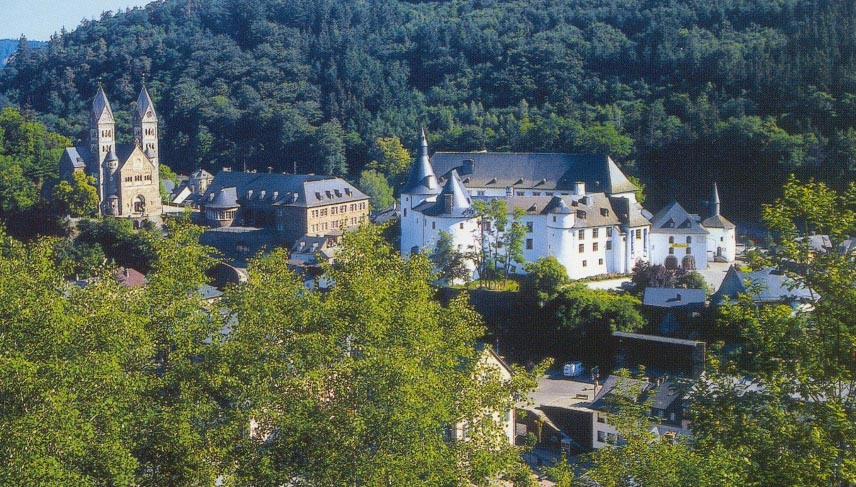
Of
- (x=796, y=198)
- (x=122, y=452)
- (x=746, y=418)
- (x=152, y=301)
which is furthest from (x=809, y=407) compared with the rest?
(x=152, y=301)

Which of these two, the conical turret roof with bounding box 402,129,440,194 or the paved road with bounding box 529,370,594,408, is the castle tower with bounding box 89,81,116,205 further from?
the paved road with bounding box 529,370,594,408

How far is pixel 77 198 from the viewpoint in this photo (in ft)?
188

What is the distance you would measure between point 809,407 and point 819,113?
174 ft

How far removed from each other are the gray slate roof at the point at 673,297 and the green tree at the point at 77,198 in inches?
1281

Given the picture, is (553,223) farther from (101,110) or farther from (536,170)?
(101,110)

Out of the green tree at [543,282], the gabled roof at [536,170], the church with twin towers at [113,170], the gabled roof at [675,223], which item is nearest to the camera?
the green tree at [543,282]

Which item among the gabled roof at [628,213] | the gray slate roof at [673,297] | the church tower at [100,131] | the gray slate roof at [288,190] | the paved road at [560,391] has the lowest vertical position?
the paved road at [560,391]

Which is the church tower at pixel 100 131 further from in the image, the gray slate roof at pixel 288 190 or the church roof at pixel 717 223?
the church roof at pixel 717 223

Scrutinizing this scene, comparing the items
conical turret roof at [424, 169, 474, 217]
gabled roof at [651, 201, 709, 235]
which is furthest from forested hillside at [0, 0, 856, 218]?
conical turret roof at [424, 169, 474, 217]

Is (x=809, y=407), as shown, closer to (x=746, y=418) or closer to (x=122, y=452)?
(x=746, y=418)

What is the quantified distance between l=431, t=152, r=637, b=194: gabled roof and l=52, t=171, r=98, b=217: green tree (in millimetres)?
19329

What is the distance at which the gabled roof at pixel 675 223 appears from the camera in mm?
45938

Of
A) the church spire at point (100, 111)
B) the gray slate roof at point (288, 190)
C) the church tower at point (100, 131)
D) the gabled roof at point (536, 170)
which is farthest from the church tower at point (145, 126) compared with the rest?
the gabled roof at point (536, 170)

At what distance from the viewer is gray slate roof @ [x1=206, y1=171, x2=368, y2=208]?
57.3 m
